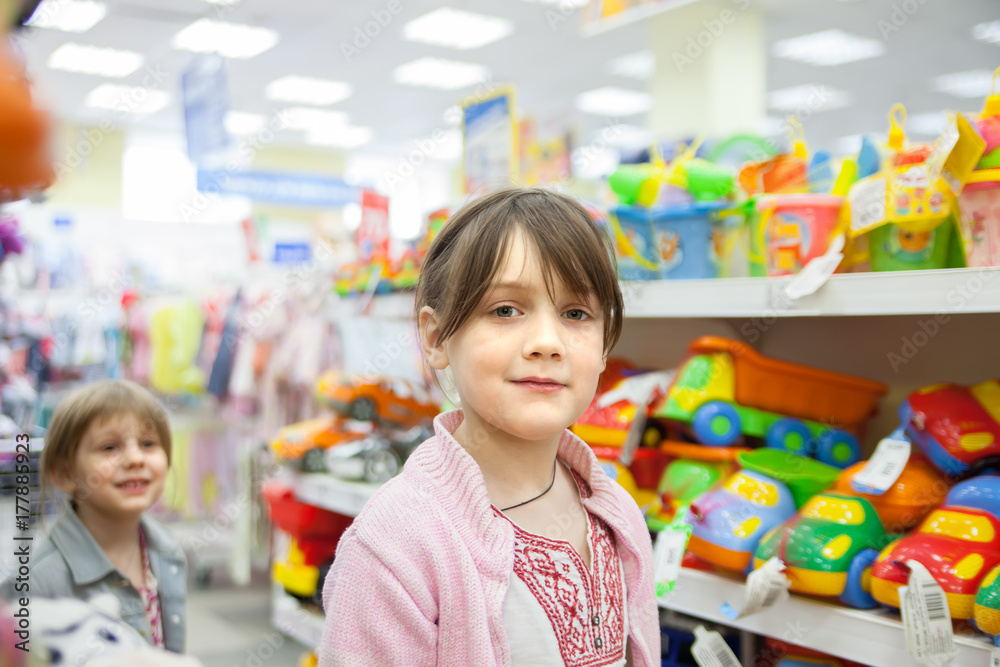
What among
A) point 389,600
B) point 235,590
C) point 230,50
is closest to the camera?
point 389,600

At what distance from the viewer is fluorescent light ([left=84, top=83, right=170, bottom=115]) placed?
9.34 meters

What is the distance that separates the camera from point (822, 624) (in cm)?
128

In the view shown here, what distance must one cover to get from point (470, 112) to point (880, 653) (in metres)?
1.82

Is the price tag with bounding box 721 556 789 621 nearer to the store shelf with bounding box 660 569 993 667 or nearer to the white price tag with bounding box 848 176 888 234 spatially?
the store shelf with bounding box 660 569 993 667

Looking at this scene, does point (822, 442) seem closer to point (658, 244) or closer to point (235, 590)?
point (658, 244)

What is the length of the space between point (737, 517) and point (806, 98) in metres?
9.54

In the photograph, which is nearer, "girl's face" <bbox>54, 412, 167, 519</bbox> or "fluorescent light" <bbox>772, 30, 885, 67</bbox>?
"girl's face" <bbox>54, 412, 167, 519</bbox>

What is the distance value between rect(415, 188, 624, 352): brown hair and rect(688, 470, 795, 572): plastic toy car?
57cm

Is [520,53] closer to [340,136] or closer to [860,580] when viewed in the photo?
[340,136]

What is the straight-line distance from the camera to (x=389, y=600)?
0.84 meters

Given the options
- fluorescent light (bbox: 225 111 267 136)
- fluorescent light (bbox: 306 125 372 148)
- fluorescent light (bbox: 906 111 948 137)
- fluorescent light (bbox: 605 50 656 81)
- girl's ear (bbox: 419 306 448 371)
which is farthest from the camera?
fluorescent light (bbox: 306 125 372 148)

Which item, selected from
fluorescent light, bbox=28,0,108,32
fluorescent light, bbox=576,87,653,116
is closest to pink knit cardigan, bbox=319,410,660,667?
fluorescent light, bbox=28,0,108,32

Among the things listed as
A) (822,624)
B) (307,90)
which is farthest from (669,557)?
(307,90)

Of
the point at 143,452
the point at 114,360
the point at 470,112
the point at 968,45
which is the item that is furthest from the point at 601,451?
the point at 968,45
